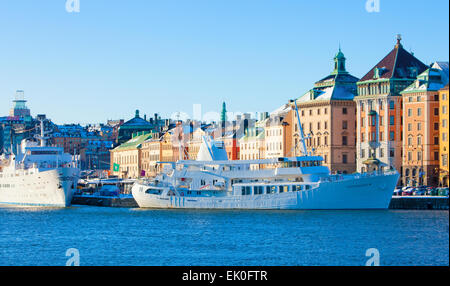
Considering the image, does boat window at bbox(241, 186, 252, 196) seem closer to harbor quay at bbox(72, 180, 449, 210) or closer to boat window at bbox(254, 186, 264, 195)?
boat window at bbox(254, 186, 264, 195)

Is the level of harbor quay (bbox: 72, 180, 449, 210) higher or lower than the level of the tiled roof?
lower

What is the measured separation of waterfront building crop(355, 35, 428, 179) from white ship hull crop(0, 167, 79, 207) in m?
35.1

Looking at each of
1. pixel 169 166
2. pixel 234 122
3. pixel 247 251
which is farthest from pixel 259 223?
pixel 234 122

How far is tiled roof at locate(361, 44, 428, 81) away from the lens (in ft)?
374

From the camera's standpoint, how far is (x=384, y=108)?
113812 millimetres

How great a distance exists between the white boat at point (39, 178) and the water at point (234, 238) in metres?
27.4

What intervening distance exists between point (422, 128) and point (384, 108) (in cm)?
876

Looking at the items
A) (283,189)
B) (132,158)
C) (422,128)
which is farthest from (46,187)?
(132,158)

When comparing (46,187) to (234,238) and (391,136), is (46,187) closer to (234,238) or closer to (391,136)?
(391,136)

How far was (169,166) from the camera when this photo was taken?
9681 cm

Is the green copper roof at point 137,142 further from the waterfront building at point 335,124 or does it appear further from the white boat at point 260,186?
the white boat at point 260,186

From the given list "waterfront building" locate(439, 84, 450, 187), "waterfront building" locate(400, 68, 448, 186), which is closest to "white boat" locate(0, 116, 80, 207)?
"waterfront building" locate(400, 68, 448, 186)
